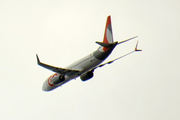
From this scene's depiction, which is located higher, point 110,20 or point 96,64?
point 110,20

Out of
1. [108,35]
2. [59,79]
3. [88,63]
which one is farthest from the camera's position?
[59,79]

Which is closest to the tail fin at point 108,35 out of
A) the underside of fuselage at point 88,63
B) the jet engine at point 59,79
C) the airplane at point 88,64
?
the airplane at point 88,64

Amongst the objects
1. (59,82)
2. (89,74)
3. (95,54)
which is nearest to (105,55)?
(95,54)

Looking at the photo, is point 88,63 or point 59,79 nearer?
point 88,63

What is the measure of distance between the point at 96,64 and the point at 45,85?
13.9 metres

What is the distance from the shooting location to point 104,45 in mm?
44281

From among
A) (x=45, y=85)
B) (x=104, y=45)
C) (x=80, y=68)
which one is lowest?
(x=45, y=85)

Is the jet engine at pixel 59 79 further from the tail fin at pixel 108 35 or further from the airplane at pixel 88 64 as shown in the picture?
the tail fin at pixel 108 35

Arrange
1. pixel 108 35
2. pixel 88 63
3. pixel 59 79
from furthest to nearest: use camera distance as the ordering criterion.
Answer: pixel 59 79 → pixel 88 63 → pixel 108 35

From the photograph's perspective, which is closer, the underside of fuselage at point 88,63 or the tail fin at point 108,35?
the underside of fuselage at point 88,63

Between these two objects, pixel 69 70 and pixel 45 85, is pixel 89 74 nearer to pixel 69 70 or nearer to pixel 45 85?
pixel 69 70

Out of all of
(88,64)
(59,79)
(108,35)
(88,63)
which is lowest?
(59,79)

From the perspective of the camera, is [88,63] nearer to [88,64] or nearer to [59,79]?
[88,64]

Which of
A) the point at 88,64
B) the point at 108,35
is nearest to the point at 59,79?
the point at 88,64
